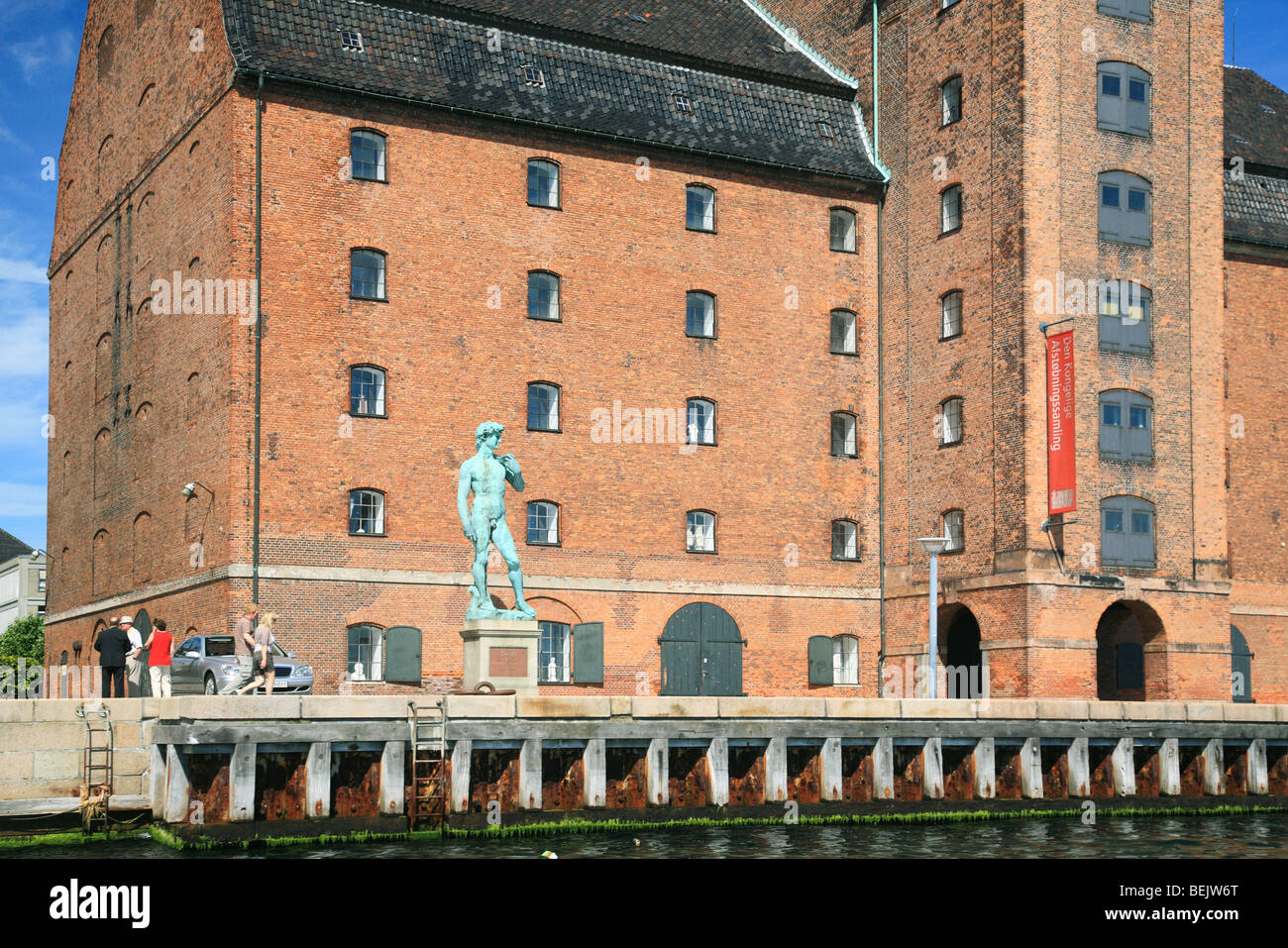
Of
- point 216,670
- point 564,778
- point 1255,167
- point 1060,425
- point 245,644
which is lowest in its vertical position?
point 564,778

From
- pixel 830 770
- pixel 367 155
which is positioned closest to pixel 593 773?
pixel 830 770

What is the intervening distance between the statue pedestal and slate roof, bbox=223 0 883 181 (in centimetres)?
1479

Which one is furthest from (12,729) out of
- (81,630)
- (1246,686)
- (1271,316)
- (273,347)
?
(1271,316)

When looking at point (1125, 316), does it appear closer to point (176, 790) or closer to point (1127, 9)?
point (1127, 9)

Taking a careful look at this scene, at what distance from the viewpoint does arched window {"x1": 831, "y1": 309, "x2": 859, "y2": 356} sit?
131 feet

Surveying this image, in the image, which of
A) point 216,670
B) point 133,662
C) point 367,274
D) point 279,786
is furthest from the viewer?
point 367,274

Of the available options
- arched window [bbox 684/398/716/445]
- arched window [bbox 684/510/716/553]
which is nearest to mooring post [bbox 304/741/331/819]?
arched window [bbox 684/510/716/553]

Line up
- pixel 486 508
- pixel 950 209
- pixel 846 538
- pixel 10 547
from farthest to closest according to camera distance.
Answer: pixel 10 547
pixel 846 538
pixel 950 209
pixel 486 508

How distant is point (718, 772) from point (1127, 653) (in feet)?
54.6

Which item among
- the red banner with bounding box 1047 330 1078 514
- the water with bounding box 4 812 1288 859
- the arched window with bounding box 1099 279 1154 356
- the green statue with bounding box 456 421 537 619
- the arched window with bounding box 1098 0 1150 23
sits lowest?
the water with bounding box 4 812 1288 859

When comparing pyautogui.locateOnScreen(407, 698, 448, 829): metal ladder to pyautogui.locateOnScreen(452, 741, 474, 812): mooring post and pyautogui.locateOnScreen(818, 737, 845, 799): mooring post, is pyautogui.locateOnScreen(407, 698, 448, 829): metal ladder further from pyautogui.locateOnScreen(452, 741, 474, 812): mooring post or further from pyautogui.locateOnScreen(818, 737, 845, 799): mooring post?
pyautogui.locateOnScreen(818, 737, 845, 799): mooring post

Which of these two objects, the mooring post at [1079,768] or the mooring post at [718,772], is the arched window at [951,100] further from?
the mooring post at [718,772]

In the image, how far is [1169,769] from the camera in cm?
2873

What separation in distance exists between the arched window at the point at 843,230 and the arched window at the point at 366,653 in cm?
1608
